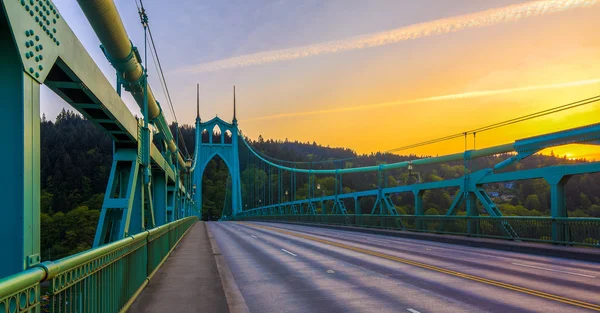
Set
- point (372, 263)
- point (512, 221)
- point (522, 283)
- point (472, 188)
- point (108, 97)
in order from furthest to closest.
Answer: point (472, 188)
point (512, 221)
point (372, 263)
point (522, 283)
point (108, 97)

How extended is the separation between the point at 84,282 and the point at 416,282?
8.29m

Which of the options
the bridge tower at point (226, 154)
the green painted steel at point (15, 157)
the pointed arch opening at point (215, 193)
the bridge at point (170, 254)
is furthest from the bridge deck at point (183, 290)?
the pointed arch opening at point (215, 193)

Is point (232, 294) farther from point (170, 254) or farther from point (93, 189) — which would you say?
point (93, 189)

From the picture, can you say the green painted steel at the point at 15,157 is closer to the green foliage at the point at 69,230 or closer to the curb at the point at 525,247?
the curb at the point at 525,247

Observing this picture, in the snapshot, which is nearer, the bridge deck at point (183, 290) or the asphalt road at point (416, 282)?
the bridge deck at point (183, 290)

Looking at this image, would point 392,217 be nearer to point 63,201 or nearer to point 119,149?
point 119,149

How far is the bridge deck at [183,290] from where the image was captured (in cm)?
819

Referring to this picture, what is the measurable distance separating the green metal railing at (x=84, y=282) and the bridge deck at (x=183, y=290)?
352 mm

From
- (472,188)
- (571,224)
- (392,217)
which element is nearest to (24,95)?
(571,224)

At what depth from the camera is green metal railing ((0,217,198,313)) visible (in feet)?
10.2

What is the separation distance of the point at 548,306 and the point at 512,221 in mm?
14242

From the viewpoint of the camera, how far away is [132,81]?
13352mm

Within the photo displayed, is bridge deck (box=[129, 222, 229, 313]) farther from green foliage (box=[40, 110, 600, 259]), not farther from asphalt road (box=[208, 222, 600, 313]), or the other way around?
green foliage (box=[40, 110, 600, 259])

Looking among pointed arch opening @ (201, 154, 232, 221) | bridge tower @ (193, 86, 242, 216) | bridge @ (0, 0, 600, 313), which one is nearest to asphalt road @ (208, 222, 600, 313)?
bridge @ (0, 0, 600, 313)
